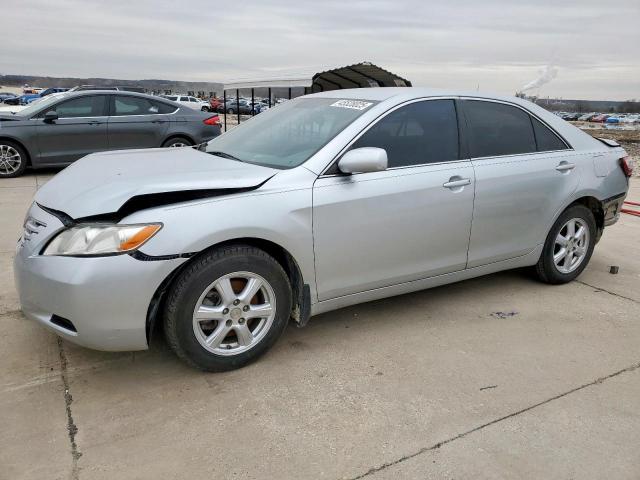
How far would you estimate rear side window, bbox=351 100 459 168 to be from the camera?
11.0ft

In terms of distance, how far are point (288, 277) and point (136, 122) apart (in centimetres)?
717

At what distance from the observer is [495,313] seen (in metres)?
3.89

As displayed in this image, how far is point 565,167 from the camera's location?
13.5 feet

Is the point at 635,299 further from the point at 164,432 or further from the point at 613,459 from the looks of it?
the point at 164,432

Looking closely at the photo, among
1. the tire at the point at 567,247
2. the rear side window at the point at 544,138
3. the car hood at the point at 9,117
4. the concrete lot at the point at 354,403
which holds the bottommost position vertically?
the concrete lot at the point at 354,403

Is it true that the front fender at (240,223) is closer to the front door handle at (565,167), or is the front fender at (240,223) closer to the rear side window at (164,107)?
the front door handle at (565,167)

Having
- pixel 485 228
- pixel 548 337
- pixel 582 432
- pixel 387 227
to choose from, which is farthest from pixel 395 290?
pixel 582 432

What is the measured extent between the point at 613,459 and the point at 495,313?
1.59 metres

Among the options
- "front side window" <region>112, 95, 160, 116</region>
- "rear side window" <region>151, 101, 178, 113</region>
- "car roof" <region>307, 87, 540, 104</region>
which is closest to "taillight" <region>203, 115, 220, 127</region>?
"rear side window" <region>151, 101, 178, 113</region>

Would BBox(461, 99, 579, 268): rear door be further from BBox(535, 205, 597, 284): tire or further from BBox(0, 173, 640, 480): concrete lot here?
BBox(0, 173, 640, 480): concrete lot

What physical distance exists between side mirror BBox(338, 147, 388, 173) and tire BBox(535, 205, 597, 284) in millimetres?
1899

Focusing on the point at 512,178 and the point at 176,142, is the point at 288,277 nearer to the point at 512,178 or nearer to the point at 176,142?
the point at 512,178

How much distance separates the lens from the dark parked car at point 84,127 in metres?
8.68

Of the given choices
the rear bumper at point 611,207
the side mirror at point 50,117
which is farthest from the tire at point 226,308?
the side mirror at point 50,117
